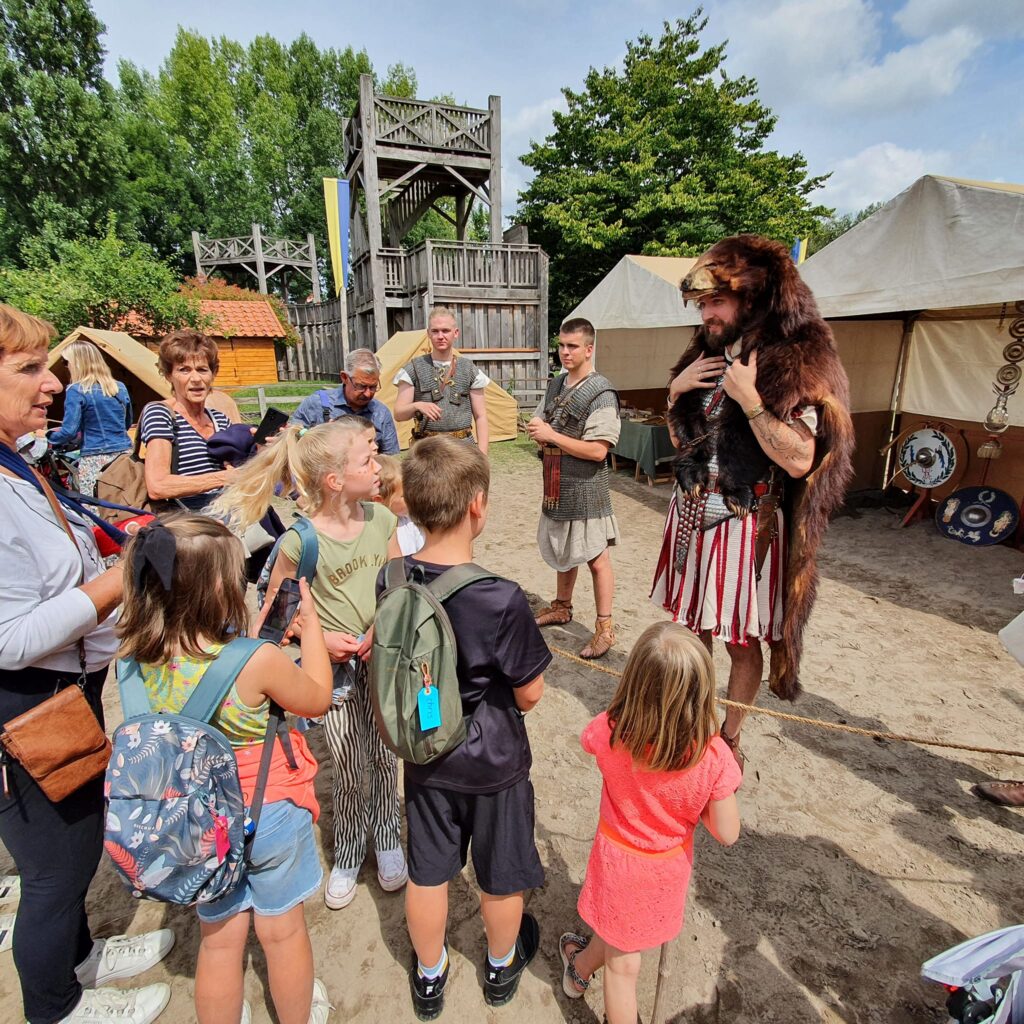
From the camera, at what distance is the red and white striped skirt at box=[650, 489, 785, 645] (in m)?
2.21

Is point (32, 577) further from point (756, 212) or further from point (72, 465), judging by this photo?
point (756, 212)

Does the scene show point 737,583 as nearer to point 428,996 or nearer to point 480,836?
point 480,836

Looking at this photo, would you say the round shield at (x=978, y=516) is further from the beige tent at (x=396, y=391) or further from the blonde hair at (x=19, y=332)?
the blonde hair at (x=19, y=332)

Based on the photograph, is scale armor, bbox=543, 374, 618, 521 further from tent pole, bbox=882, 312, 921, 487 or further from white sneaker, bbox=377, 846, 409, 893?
tent pole, bbox=882, 312, 921, 487

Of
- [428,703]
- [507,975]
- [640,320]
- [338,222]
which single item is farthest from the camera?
[338,222]

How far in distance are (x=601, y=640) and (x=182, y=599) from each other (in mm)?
2733

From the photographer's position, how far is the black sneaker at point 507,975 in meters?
1.63

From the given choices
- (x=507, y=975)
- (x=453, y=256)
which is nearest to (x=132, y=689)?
(x=507, y=975)

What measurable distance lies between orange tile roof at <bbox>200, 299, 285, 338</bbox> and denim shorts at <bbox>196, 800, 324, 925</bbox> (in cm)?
1929

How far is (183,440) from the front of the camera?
8.58 ft

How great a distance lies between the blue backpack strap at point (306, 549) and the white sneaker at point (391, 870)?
1162mm

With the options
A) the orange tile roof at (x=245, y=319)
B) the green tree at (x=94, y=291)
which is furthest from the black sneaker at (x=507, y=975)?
the orange tile roof at (x=245, y=319)

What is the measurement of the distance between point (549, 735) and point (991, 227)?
4.60 metres

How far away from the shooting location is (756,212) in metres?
19.5
